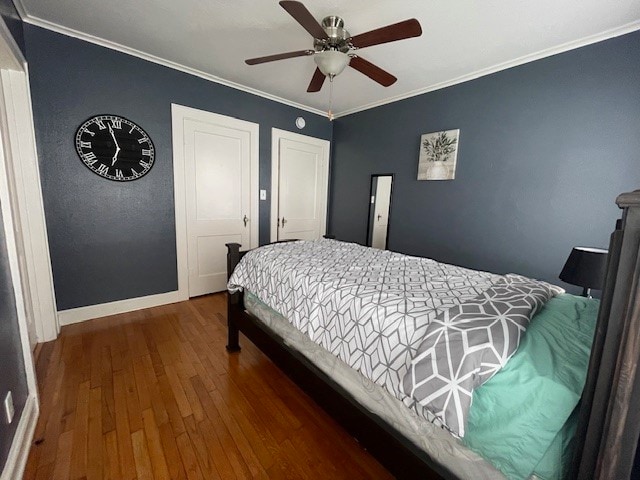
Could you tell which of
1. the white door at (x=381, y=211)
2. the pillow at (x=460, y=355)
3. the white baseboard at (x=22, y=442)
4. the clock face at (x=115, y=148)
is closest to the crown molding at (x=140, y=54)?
the clock face at (x=115, y=148)

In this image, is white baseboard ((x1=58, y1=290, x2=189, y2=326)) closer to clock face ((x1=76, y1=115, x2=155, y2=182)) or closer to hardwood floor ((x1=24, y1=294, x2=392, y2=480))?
hardwood floor ((x1=24, y1=294, x2=392, y2=480))

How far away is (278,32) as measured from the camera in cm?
213

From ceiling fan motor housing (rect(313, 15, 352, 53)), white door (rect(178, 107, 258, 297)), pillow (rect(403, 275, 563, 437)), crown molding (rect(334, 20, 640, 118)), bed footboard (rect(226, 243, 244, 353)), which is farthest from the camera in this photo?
white door (rect(178, 107, 258, 297))

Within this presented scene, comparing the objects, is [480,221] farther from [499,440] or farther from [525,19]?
[499,440]

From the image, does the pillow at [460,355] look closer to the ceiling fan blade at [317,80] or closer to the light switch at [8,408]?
the light switch at [8,408]

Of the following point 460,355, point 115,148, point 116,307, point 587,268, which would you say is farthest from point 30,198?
point 587,268

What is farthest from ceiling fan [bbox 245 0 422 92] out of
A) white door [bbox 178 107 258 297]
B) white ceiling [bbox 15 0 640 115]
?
white door [bbox 178 107 258 297]

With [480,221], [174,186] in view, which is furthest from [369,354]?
[174,186]

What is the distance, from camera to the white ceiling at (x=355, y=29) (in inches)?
71.2

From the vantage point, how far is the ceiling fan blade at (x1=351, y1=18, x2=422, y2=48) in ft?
4.77

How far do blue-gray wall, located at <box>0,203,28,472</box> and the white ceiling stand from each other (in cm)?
185

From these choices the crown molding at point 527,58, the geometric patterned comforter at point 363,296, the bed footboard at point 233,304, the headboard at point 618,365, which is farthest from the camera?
the bed footboard at point 233,304

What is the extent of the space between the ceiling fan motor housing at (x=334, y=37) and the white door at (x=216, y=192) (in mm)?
1754

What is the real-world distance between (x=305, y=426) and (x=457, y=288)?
115 centimetres
